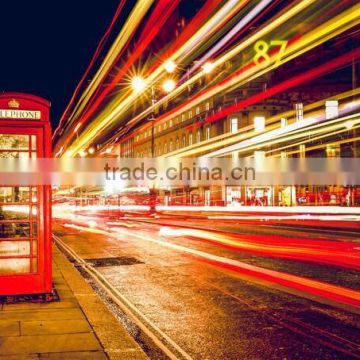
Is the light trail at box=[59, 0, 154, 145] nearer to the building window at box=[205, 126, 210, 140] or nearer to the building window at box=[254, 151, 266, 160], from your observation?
the building window at box=[254, 151, 266, 160]

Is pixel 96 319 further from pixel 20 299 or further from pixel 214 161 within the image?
pixel 214 161

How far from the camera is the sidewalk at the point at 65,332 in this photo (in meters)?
5.24

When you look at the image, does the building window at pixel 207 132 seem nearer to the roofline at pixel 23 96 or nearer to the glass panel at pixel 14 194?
the roofline at pixel 23 96

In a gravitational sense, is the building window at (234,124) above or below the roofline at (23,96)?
above

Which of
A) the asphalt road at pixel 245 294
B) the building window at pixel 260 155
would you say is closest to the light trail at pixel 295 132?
the building window at pixel 260 155

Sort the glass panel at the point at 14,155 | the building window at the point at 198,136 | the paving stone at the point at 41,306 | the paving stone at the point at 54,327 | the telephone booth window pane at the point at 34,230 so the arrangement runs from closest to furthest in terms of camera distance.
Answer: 1. the paving stone at the point at 54,327
2. the paving stone at the point at 41,306
3. the glass panel at the point at 14,155
4. the telephone booth window pane at the point at 34,230
5. the building window at the point at 198,136

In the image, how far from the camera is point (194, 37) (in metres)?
25.4

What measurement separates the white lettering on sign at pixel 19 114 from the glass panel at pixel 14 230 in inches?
62.4

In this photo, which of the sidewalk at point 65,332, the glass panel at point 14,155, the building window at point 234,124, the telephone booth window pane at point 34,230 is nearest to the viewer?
the sidewalk at point 65,332

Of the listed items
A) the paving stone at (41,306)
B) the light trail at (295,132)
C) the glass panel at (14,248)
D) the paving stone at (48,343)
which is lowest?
the paving stone at (41,306)

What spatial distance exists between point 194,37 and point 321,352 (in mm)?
21763

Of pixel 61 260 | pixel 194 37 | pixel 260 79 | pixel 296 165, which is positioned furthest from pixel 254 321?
pixel 260 79

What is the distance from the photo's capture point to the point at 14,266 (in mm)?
7789

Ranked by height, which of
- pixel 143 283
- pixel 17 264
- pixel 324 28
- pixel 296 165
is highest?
pixel 324 28
